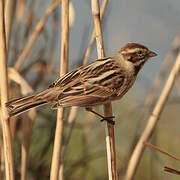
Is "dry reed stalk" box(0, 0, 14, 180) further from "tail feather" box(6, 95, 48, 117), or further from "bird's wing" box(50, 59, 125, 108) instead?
"bird's wing" box(50, 59, 125, 108)

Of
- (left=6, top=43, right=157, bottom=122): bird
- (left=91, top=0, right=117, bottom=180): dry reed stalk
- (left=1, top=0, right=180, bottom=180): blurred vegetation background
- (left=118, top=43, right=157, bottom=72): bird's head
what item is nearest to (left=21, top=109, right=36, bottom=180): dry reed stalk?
(left=1, top=0, right=180, bottom=180): blurred vegetation background

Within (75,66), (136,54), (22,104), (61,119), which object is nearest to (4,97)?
(22,104)

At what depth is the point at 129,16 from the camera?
4137 millimetres

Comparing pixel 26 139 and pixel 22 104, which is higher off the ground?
pixel 22 104

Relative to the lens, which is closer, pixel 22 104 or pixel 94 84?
pixel 22 104

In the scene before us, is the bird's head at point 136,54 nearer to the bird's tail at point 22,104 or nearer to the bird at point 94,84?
the bird at point 94,84

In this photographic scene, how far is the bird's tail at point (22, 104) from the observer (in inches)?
78.9

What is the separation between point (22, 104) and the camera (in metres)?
2.06

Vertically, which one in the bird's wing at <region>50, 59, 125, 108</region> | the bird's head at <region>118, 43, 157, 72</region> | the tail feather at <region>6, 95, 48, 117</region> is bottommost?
the tail feather at <region>6, 95, 48, 117</region>

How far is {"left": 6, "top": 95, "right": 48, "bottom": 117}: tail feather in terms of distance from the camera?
2004mm

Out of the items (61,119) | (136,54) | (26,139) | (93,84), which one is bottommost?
(26,139)

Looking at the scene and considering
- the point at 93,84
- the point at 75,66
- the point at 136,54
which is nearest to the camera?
the point at 93,84

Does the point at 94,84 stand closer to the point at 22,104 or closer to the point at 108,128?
the point at 108,128

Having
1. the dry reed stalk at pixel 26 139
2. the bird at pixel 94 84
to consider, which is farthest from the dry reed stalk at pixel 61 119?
the dry reed stalk at pixel 26 139
